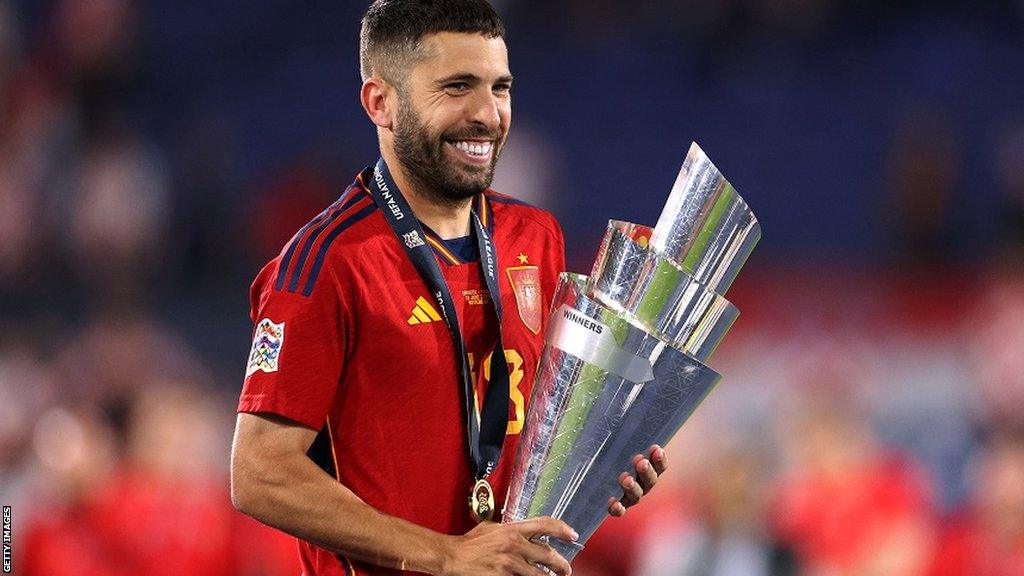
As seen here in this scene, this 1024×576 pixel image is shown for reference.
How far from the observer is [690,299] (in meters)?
2.70

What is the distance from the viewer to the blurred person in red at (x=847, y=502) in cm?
585

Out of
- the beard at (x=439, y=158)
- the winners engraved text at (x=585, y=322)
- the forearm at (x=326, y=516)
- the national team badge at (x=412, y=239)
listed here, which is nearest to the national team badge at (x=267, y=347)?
the forearm at (x=326, y=516)

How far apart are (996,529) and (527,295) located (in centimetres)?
294

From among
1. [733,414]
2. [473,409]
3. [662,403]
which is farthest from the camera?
[733,414]

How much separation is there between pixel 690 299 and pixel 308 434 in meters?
0.70

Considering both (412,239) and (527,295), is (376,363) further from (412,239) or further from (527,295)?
(527,295)

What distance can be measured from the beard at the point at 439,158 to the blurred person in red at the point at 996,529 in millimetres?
2994

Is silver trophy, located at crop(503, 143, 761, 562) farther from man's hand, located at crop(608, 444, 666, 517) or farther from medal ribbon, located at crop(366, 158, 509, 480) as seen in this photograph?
medal ribbon, located at crop(366, 158, 509, 480)

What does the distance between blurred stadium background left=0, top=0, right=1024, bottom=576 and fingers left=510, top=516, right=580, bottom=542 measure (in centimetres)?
367

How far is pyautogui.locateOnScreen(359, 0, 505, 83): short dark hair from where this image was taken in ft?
9.52

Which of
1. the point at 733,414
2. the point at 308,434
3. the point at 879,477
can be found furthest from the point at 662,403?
the point at 733,414

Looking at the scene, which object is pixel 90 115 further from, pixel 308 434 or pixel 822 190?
pixel 308 434

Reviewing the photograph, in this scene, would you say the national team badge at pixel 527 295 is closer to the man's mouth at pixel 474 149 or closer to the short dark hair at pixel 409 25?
the man's mouth at pixel 474 149

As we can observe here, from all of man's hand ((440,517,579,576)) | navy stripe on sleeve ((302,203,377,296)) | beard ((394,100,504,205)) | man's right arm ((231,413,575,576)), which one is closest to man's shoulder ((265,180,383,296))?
navy stripe on sleeve ((302,203,377,296))
